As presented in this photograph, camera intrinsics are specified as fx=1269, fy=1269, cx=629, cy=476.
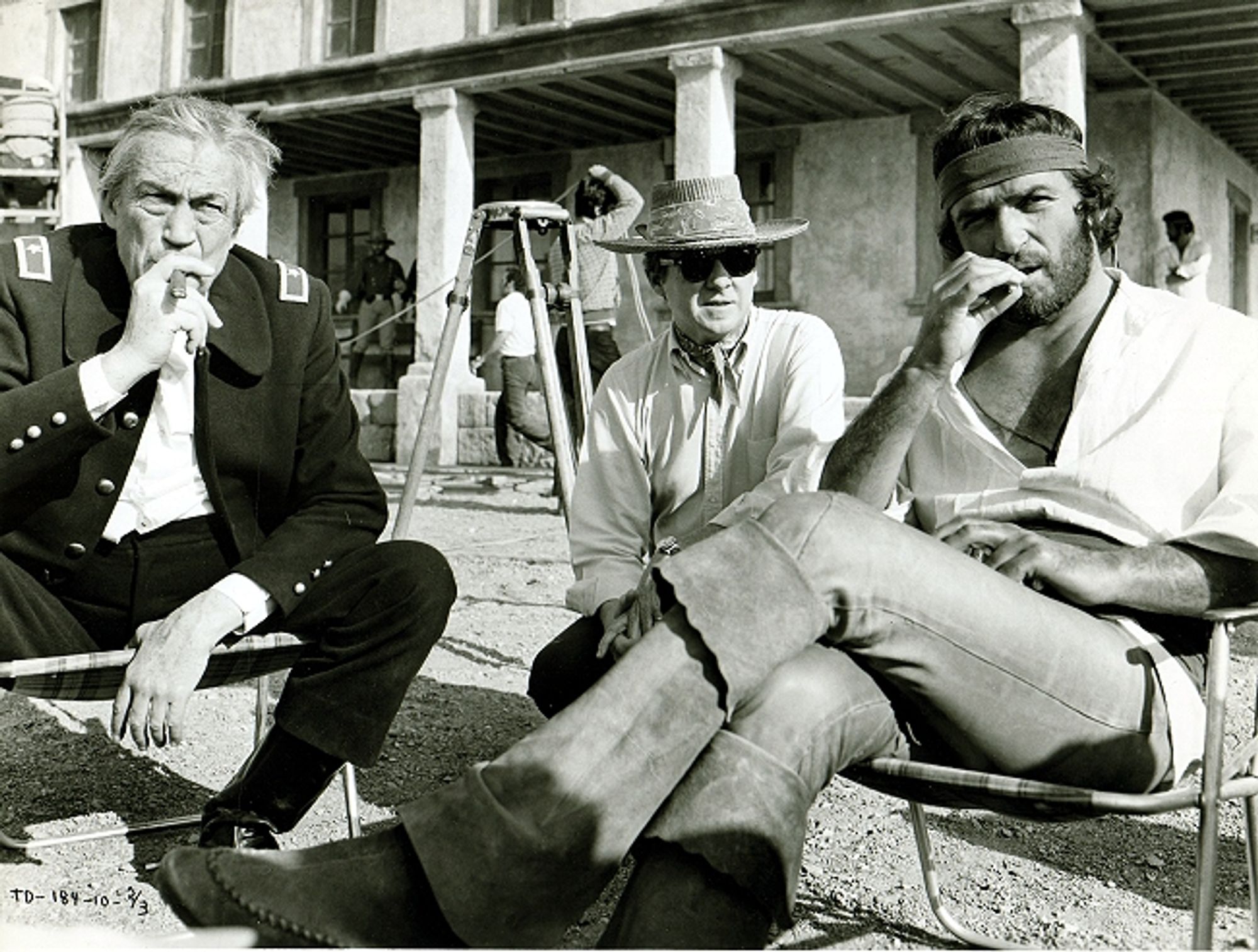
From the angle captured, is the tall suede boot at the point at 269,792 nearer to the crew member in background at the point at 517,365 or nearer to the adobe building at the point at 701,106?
the crew member in background at the point at 517,365

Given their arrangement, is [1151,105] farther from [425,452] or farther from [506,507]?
[425,452]

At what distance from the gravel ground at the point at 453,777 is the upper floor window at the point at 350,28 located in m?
11.4

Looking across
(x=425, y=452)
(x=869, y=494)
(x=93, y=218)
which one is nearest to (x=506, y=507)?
(x=425, y=452)

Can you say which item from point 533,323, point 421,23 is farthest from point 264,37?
point 533,323

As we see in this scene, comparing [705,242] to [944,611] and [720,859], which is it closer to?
[944,611]

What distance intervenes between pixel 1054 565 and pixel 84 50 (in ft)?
59.4

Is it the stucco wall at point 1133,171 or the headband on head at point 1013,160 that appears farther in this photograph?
the stucco wall at point 1133,171

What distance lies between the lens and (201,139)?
106 inches

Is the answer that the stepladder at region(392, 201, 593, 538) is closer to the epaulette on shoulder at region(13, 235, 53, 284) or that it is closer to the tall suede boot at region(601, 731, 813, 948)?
the epaulette on shoulder at region(13, 235, 53, 284)

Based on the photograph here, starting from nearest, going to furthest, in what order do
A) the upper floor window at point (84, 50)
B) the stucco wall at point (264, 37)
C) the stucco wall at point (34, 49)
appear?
the stucco wall at point (34, 49), the stucco wall at point (264, 37), the upper floor window at point (84, 50)

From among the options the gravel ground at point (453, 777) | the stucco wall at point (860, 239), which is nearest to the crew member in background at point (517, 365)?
the stucco wall at point (860, 239)

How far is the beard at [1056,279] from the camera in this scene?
239 centimetres

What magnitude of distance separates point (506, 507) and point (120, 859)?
6.56 m

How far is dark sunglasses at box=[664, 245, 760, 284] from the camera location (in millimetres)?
2885
